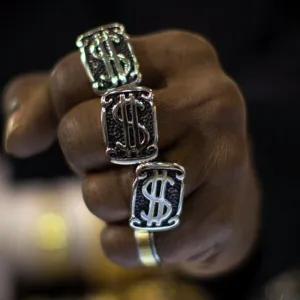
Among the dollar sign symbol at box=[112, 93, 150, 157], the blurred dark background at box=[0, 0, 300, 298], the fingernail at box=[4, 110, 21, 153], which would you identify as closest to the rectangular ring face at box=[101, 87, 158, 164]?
the dollar sign symbol at box=[112, 93, 150, 157]

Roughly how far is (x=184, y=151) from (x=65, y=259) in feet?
1.73

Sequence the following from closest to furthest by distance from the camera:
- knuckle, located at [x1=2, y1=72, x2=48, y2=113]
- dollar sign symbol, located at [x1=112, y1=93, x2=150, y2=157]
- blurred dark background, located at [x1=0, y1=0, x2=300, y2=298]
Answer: dollar sign symbol, located at [x1=112, y1=93, x2=150, y2=157]
knuckle, located at [x1=2, y1=72, x2=48, y2=113]
blurred dark background, located at [x1=0, y1=0, x2=300, y2=298]

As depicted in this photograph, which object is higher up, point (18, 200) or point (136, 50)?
point (136, 50)

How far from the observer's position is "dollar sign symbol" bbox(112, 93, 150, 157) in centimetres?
34

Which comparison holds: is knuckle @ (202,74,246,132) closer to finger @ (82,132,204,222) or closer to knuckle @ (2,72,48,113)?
finger @ (82,132,204,222)

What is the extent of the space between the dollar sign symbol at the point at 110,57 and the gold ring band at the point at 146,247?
0.36 feet

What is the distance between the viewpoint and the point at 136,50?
1.31ft

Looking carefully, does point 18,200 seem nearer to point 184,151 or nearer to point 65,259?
point 65,259

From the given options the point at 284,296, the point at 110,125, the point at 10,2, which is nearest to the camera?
the point at 110,125

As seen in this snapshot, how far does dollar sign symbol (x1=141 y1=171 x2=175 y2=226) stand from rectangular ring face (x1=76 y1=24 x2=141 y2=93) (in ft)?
0.22

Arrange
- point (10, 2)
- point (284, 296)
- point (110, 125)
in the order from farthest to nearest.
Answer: point (10, 2) < point (284, 296) < point (110, 125)

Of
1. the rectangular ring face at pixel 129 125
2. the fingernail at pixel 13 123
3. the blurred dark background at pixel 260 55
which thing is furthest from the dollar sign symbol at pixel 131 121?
the blurred dark background at pixel 260 55

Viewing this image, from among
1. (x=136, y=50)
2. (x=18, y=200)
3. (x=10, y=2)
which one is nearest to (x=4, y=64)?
(x=10, y=2)

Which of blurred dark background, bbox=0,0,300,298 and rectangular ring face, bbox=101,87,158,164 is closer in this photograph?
rectangular ring face, bbox=101,87,158,164
